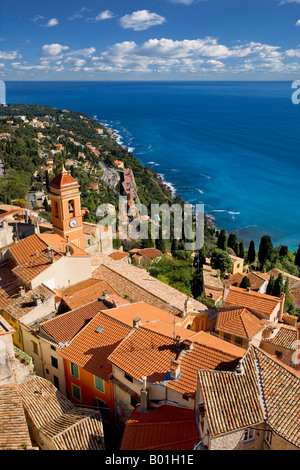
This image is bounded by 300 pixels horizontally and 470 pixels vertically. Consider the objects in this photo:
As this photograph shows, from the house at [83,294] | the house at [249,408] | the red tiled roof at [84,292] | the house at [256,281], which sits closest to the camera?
the house at [249,408]

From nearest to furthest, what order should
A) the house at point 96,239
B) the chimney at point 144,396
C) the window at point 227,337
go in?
the chimney at point 144,396, the window at point 227,337, the house at point 96,239

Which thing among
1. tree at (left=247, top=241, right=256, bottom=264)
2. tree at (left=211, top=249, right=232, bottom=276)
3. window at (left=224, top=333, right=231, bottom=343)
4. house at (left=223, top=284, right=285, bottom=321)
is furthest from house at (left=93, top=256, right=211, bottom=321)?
tree at (left=247, top=241, right=256, bottom=264)

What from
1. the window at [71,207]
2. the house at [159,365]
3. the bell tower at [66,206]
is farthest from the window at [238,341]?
the window at [71,207]

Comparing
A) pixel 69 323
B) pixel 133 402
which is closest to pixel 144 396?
pixel 133 402

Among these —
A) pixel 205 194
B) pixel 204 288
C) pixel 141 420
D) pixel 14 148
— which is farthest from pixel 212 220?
pixel 141 420

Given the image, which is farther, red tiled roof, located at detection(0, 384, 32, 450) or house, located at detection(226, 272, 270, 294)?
house, located at detection(226, 272, 270, 294)

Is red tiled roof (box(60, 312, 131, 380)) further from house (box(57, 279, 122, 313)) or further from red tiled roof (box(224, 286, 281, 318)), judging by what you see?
red tiled roof (box(224, 286, 281, 318))

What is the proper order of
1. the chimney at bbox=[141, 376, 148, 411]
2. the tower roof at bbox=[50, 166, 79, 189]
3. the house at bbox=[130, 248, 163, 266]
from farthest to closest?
the house at bbox=[130, 248, 163, 266] < the tower roof at bbox=[50, 166, 79, 189] < the chimney at bbox=[141, 376, 148, 411]

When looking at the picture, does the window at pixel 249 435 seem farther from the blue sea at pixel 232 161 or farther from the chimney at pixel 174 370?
the blue sea at pixel 232 161
